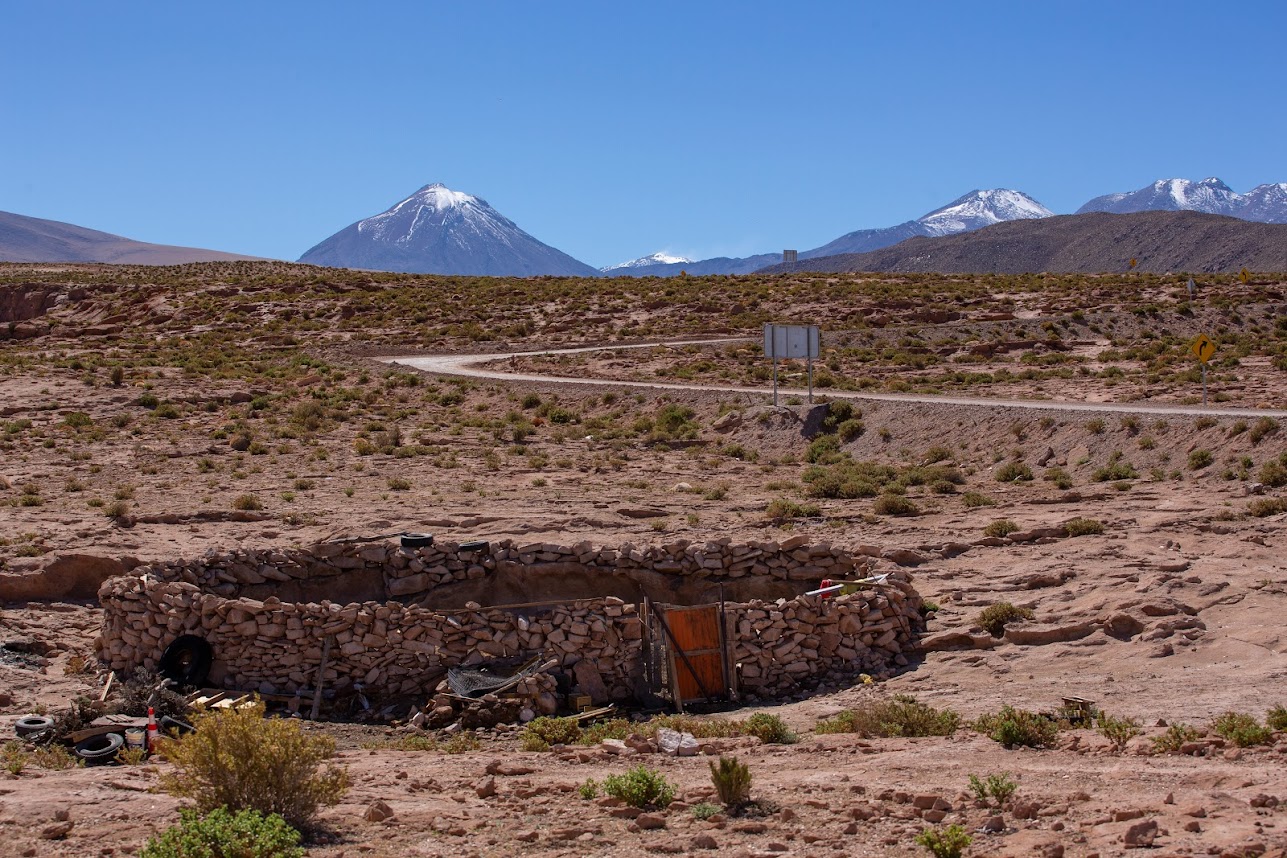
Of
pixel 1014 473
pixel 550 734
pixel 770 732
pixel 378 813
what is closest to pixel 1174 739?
pixel 770 732

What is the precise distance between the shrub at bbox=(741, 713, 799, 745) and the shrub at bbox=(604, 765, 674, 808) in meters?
2.32

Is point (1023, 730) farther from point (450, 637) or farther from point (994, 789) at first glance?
point (450, 637)

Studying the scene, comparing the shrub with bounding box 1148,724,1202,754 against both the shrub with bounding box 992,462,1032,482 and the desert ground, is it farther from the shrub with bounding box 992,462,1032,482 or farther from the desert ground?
the shrub with bounding box 992,462,1032,482

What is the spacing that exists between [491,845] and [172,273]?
267 feet

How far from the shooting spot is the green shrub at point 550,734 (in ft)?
33.2

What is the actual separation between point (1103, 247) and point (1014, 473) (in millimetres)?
117760

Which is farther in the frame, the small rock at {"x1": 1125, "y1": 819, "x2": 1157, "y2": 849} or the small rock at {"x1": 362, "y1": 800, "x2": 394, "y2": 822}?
the small rock at {"x1": 362, "y1": 800, "x2": 394, "y2": 822}

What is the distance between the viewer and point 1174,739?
8078 mm

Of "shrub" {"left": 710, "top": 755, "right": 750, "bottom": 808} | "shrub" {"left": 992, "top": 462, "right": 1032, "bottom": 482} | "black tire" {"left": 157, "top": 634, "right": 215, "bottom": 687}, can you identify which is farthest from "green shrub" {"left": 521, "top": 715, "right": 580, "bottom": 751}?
"shrub" {"left": 992, "top": 462, "right": 1032, "bottom": 482}

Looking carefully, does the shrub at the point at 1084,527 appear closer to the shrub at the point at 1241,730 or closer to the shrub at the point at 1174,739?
the shrub at the point at 1241,730

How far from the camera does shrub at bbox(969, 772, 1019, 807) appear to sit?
274 inches

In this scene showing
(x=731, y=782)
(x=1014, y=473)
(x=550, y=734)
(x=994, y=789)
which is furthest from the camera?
(x=1014, y=473)

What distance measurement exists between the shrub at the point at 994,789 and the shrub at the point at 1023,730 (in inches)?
60.4

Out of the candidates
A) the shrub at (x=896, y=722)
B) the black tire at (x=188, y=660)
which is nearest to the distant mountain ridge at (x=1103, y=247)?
the black tire at (x=188, y=660)
